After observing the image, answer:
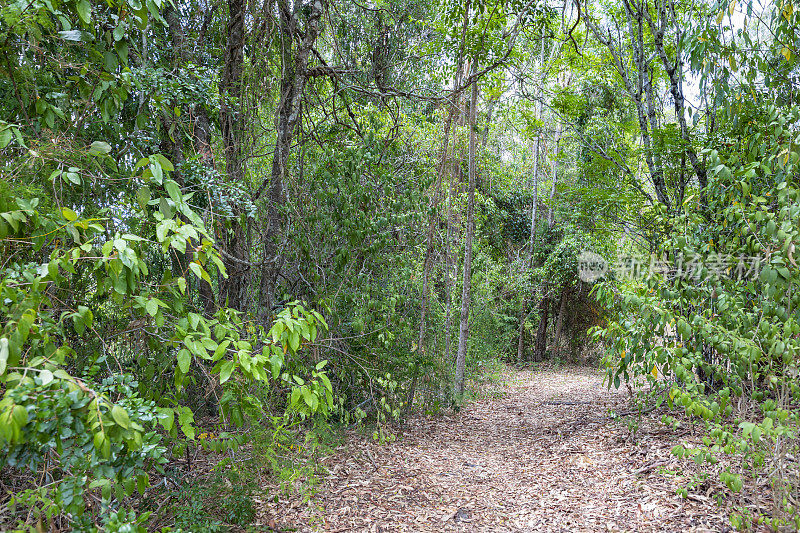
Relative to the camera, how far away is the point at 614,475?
157 inches

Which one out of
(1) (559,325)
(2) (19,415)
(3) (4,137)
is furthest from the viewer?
(1) (559,325)

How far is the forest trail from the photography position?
127 inches

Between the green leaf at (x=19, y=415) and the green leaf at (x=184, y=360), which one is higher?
the green leaf at (x=184, y=360)

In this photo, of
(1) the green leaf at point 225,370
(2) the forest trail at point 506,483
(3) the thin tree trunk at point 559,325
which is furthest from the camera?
(3) the thin tree trunk at point 559,325

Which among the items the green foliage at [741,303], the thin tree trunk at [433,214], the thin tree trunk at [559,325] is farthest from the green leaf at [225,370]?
the thin tree trunk at [559,325]

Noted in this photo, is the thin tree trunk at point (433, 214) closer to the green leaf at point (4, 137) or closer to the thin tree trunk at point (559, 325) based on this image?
the green leaf at point (4, 137)

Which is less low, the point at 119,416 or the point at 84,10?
the point at 84,10

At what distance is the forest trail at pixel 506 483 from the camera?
322cm

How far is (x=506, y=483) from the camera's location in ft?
13.5

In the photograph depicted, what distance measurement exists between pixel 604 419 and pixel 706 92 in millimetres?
3472

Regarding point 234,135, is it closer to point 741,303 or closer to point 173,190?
point 173,190

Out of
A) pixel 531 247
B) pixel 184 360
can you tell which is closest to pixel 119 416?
pixel 184 360

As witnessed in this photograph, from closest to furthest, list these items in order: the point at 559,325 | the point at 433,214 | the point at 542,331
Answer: the point at 433,214 → the point at 559,325 → the point at 542,331

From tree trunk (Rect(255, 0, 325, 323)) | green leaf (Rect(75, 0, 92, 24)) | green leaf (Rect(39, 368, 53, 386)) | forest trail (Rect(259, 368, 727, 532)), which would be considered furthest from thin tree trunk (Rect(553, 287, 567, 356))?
green leaf (Rect(39, 368, 53, 386))
